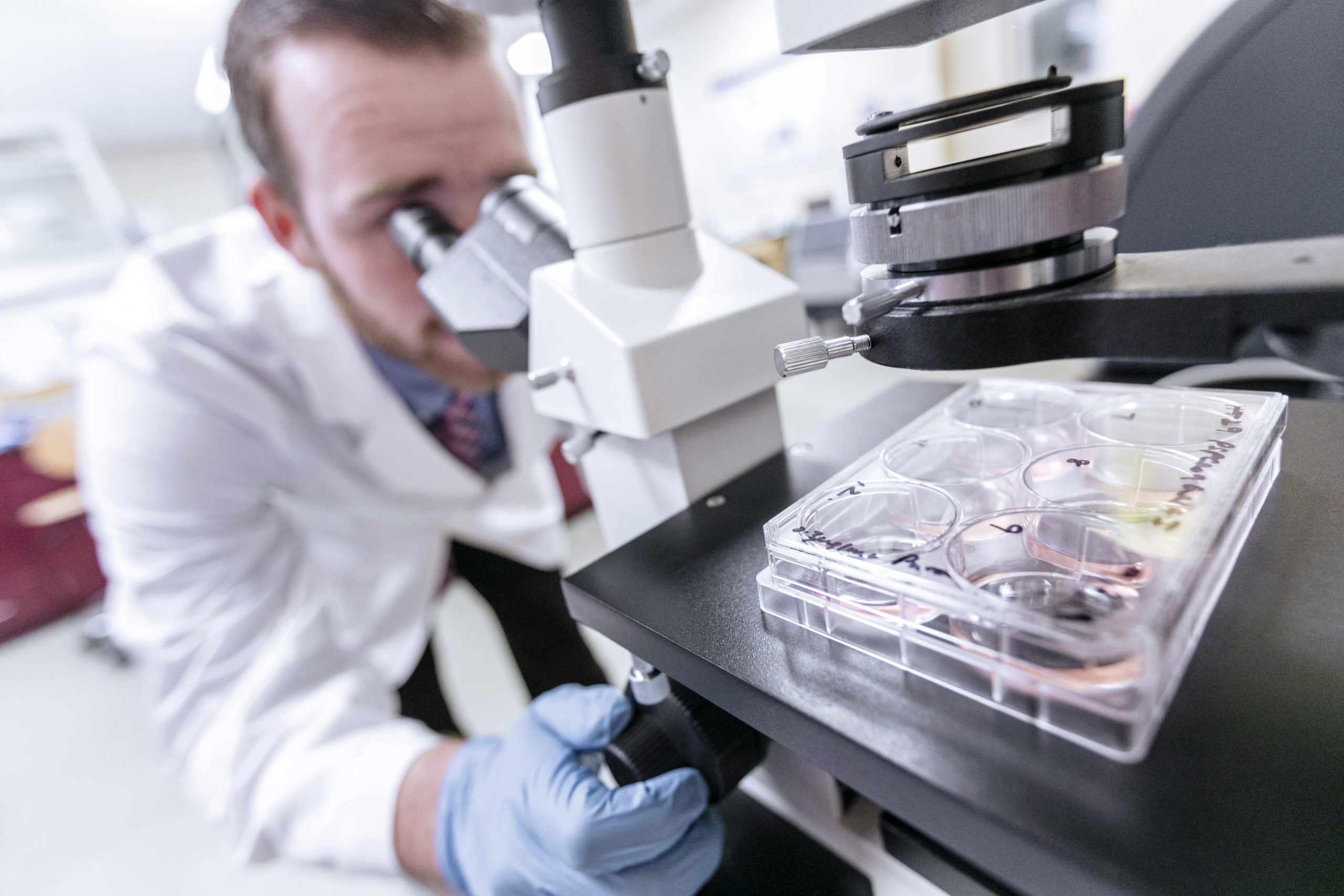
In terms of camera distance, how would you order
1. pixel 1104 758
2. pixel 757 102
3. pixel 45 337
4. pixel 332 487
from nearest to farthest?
1. pixel 1104 758
2. pixel 332 487
3. pixel 45 337
4. pixel 757 102

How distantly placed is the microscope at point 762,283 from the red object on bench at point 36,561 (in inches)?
122

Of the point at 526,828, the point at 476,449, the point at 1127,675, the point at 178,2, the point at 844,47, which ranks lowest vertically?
the point at 526,828

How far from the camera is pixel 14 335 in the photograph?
3564mm

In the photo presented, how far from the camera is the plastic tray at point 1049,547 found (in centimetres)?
28

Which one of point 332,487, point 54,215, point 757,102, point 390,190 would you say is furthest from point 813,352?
point 757,102

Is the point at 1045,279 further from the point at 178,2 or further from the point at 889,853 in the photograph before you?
the point at 178,2

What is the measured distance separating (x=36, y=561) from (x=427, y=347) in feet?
9.83

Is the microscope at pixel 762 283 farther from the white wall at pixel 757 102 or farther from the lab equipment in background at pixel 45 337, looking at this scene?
the white wall at pixel 757 102

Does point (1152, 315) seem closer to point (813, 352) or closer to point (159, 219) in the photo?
point (813, 352)

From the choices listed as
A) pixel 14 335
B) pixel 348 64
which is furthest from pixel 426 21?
pixel 14 335

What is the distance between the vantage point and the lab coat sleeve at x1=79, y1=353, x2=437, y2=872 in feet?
2.63

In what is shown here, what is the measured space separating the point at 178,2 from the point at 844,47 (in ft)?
13.8

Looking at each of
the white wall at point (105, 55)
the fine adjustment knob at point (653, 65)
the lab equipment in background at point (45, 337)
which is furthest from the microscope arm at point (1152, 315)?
the lab equipment in background at point (45, 337)

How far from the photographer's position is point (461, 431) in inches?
50.6
